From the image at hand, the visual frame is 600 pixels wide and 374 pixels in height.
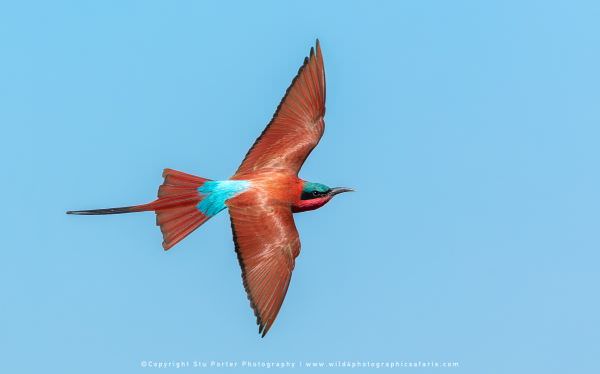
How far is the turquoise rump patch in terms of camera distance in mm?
10297

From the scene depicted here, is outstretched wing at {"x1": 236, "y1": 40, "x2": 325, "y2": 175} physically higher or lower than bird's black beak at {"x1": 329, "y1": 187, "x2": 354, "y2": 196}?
higher

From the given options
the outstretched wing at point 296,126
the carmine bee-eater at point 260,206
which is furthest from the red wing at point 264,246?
the outstretched wing at point 296,126

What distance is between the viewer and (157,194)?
33.9 feet

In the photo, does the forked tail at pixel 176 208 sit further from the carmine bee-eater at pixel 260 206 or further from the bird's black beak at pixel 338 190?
the bird's black beak at pixel 338 190

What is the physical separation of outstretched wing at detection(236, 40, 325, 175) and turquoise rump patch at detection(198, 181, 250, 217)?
61 cm

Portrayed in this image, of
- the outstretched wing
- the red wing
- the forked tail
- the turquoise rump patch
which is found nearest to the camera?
the red wing

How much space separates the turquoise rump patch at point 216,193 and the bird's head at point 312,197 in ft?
2.33

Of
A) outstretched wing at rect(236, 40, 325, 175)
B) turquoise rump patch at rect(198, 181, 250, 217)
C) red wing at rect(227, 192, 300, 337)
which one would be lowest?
red wing at rect(227, 192, 300, 337)

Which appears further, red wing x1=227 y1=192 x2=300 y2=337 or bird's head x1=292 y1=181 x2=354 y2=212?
bird's head x1=292 y1=181 x2=354 y2=212

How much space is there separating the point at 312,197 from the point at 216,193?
1.20 meters

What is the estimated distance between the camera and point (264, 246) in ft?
33.5

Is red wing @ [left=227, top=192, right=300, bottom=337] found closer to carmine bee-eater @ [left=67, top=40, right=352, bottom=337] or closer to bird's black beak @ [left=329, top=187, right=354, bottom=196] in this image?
carmine bee-eater @ [left=67, top=40, right=352, bottom=337]

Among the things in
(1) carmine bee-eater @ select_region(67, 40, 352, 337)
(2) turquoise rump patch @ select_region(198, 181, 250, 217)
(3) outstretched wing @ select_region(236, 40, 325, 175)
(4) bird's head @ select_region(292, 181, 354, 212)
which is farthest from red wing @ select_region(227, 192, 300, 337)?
(3) outstretched wing @ select_region(236, 40, 325, 175)

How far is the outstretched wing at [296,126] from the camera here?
11.1 metres
